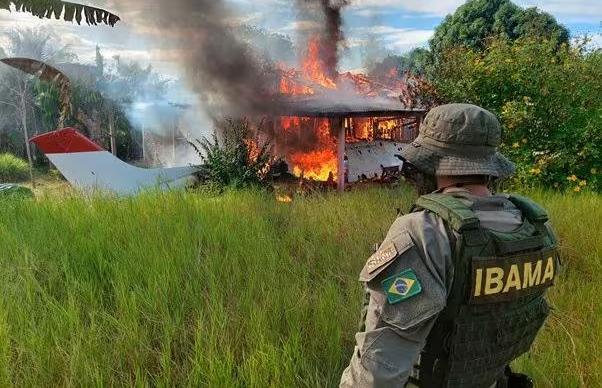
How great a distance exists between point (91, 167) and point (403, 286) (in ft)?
37.2

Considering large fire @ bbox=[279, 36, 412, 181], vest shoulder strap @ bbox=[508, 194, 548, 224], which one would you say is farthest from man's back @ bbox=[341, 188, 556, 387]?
large fire @ bbox=[279, 36, 412, 181]

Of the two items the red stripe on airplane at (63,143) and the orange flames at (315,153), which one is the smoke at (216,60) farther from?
the red stripe on airplane at (63,143)

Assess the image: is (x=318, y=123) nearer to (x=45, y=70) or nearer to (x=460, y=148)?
(x=45, y=70)

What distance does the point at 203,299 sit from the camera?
120 inches

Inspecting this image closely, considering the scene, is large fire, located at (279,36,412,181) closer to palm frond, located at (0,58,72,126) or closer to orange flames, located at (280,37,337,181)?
orange flames, located at (280,37,337,181)

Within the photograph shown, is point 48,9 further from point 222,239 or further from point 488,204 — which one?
point 488,204

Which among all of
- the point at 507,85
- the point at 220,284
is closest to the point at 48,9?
the point at 220,284

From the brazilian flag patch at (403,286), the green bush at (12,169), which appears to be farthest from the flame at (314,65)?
the brazilian flag patch at (403,286)

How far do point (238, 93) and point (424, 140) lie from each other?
1266 centimetres

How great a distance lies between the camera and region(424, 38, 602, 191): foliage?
7.25 metres

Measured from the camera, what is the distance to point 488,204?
1446 millimetres

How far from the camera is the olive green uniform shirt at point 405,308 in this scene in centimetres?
127

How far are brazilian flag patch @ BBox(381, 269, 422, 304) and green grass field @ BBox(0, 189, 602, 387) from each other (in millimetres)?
1135

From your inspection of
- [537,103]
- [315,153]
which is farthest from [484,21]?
[537,103]
